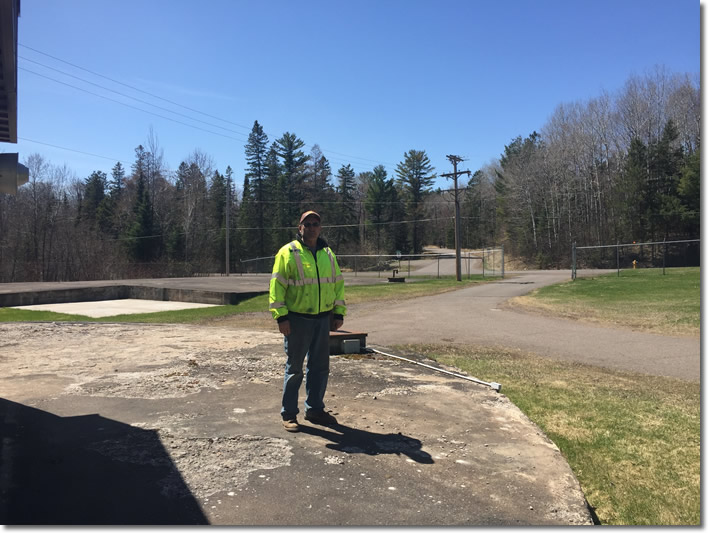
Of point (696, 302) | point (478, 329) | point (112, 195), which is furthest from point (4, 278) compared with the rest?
point (696, 302)

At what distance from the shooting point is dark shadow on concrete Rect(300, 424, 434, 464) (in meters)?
3.80

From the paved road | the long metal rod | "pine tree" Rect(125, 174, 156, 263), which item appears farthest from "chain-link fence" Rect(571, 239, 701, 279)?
"pine tree" Rect(125, 174, 156, 263)

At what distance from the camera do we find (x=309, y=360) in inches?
176

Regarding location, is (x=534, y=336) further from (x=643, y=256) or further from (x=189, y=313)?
(x=643, y=256)

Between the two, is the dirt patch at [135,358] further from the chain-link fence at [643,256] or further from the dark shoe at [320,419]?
the chain-link fence at [643,256]

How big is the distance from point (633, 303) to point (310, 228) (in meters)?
15.9

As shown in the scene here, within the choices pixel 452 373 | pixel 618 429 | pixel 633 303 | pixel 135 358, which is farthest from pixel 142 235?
pixel 618 429

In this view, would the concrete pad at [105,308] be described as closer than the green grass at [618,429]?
No

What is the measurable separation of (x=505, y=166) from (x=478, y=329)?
236 ft

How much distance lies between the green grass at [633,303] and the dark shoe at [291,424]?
1057 cm

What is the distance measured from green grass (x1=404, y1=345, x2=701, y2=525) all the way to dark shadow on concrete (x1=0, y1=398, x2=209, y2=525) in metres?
2.75

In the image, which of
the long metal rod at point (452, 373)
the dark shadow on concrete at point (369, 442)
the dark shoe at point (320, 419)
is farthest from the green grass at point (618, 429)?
the dark shoe at point (320, 419)

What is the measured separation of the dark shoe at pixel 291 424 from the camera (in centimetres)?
418

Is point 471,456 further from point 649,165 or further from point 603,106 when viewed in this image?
point 603,106
